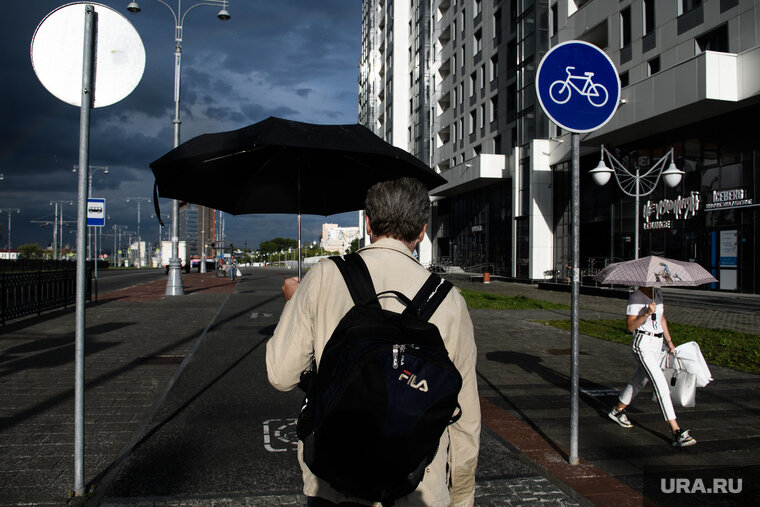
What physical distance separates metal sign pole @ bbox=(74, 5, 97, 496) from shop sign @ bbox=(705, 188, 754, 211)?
22.5 m

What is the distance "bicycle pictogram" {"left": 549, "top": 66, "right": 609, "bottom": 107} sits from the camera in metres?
4.26

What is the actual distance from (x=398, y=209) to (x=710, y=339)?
10245 mm

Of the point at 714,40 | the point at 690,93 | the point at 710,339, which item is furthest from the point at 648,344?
the point at 714,40

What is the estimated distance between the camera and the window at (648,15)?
948 inches

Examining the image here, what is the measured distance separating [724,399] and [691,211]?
1912 cm

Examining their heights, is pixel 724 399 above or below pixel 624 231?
below

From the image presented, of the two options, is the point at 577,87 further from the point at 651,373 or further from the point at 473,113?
the point at 473,113

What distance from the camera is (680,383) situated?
187 inches

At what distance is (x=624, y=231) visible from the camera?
26.7 meters

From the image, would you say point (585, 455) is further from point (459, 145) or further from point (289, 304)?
Result: point (459, 145)

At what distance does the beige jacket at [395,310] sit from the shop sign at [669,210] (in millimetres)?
24128

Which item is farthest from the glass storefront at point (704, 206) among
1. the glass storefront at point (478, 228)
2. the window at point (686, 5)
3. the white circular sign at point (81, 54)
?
the white circular sign at point (81, 54)

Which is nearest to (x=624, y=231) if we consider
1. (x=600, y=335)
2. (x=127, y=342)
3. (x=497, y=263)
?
(x=497, y=263)

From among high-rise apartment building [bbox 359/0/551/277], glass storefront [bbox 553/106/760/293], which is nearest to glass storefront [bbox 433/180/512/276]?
high-rise apartment building [bbox 359/0/551/277]
